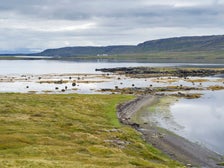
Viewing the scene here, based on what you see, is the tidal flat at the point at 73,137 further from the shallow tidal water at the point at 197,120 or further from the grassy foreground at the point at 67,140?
the shallow tidal water at the point at 197,120

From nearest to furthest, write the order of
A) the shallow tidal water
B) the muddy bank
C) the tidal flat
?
1. the tidal flat
2. the muddy bank
3. the shallow tidal water

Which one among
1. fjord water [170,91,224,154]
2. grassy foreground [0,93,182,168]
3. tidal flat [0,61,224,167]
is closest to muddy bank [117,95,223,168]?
tidal flat [0,61,224,167]

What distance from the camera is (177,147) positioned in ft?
213

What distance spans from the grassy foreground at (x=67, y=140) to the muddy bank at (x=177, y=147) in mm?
2343

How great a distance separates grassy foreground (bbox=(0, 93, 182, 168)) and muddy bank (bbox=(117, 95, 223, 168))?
2.34 m

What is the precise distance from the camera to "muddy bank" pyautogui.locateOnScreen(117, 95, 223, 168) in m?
57.3

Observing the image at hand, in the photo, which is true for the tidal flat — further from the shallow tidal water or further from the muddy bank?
the shallow tidal water

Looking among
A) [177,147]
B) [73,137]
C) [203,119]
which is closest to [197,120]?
[203,119]

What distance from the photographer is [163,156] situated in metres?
59.0

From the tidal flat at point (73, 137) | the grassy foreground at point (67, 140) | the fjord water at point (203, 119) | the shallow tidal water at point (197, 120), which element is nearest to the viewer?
the grassy foreground at point (67, 140)

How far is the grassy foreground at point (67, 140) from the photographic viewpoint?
1912 inches

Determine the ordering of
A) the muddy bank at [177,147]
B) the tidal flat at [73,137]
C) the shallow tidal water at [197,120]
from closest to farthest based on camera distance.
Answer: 1. the tidal flat at [73,137]
2. the muddy bank at [177,147]
3. the shallow tidal water at [197,120]

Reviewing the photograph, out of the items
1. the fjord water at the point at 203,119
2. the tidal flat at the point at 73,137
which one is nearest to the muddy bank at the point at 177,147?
the tidal flat at the point at 73,137

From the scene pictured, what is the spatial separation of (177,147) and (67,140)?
60.1 feet
